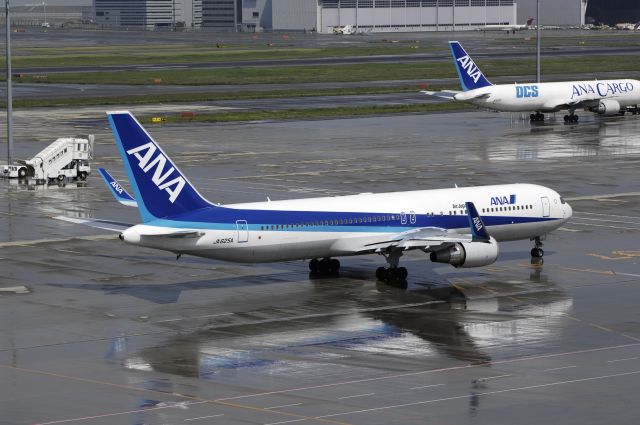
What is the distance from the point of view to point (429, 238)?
59938 mm

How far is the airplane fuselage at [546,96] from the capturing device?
14238cm

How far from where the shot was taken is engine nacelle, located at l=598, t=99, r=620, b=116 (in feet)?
476

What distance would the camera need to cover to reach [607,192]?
3597 inches

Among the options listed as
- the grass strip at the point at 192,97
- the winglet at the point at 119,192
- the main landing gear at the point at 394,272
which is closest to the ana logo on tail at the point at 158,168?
the winglet at the point at 119,192

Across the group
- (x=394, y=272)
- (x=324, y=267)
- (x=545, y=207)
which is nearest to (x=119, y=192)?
(x=324, y=267)

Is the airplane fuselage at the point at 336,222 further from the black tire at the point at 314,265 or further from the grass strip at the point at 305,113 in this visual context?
the grass strip at the point at 305,113

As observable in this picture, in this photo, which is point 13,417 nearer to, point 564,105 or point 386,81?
point 564,105

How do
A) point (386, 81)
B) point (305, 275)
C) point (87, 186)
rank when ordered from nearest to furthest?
point (305, 275)
point (87, 186)
point (386, 81)

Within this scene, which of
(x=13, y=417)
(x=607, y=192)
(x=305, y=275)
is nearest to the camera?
(x=13, y=417)

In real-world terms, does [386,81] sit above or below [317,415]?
above

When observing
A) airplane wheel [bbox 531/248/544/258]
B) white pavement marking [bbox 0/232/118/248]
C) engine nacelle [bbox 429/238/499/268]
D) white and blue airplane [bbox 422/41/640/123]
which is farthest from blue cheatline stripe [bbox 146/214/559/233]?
white and blue airplane [bbox 422/41/640/123]

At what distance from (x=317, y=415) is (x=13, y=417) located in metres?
9.15

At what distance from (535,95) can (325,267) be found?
83972 millimetres

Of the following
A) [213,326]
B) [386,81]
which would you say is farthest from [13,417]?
[386,81]
